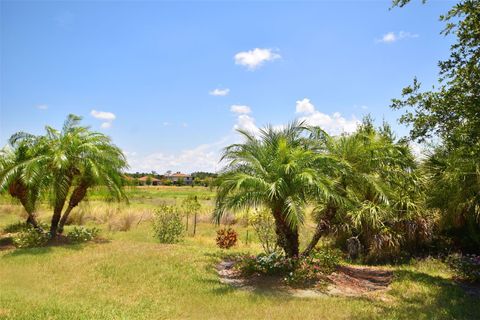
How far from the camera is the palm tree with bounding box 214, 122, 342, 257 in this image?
930 centimetres

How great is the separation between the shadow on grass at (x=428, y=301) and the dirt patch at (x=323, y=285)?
2.14 feet

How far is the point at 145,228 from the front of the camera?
67.6 feet

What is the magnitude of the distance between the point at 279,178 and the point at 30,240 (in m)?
9.09

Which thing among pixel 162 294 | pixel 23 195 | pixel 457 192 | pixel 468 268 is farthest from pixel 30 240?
pixel 468 268

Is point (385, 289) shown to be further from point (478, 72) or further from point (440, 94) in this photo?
point (478, 72)

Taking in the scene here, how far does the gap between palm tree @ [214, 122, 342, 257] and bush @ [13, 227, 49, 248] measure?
7.12 metres

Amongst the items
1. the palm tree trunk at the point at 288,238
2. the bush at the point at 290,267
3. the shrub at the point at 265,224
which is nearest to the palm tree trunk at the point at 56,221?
the shrub at the point at 265,224

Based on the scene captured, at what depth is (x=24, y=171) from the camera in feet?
41.7

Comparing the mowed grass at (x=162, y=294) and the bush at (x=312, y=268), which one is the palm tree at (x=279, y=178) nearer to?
the bush at (x=312, y=268)

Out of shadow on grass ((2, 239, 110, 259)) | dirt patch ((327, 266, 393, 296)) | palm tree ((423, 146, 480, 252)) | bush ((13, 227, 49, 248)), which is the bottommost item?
dirt patch ((327, 266, 393, 296))

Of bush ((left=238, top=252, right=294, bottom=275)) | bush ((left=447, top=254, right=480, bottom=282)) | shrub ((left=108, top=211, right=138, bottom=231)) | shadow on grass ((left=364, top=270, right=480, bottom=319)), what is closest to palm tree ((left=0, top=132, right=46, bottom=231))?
shrub ((left=108, top=211, right=138, bottom=231))

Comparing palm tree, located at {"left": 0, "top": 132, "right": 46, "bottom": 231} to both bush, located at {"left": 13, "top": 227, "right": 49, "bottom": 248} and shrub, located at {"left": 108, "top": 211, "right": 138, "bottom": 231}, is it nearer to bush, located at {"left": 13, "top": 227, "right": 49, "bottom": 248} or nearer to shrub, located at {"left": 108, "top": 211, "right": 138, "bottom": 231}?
bush, located at {"left": 13, "top": 227, "right": 49, "bottom": 248}

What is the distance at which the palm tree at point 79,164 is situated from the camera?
13.4m

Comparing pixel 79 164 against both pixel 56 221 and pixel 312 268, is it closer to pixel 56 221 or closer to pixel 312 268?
pixel 56 221
